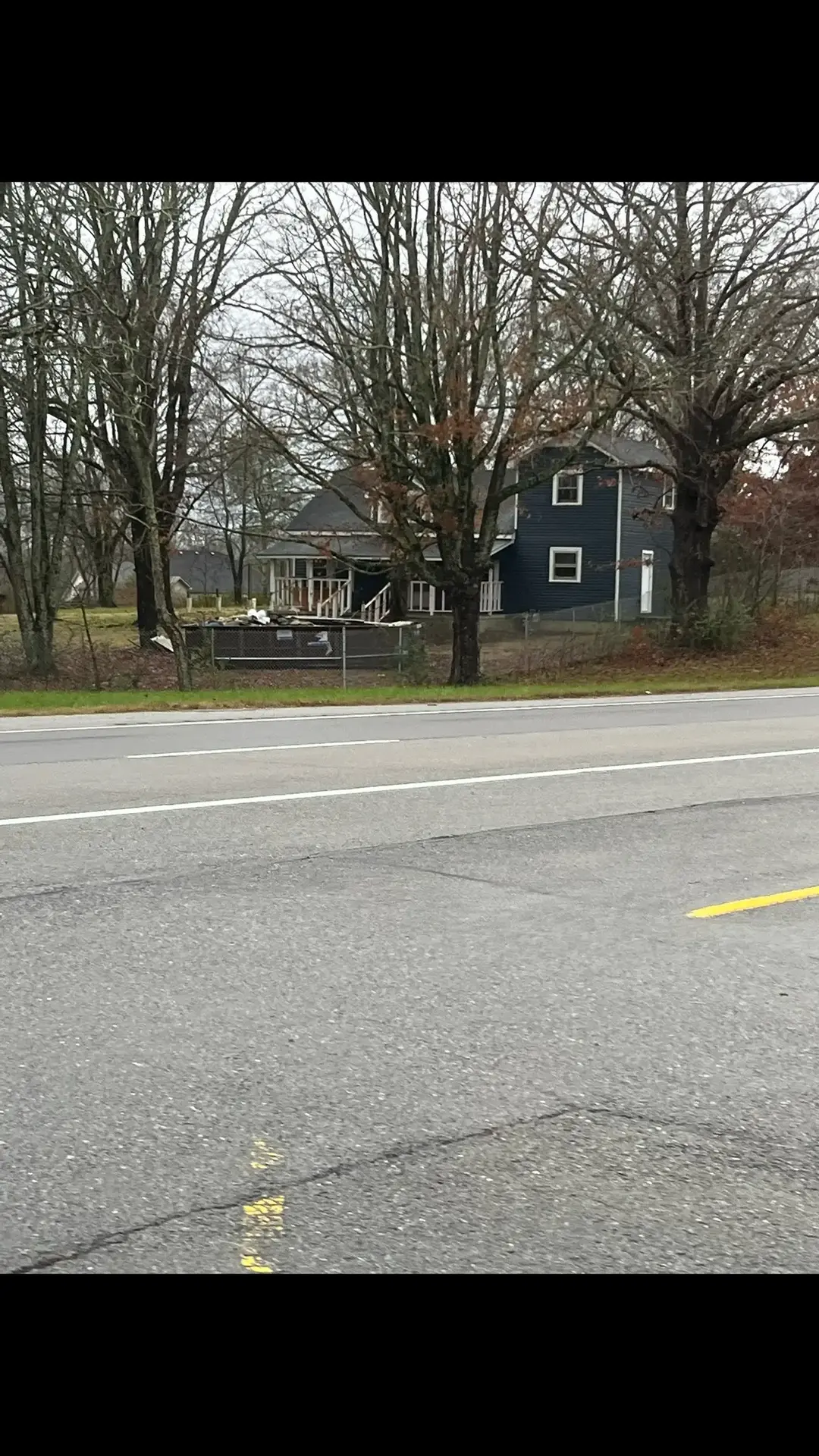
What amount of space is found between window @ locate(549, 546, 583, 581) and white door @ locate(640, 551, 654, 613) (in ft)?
7.68

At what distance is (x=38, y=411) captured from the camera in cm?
3186

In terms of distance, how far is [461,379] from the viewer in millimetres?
27266

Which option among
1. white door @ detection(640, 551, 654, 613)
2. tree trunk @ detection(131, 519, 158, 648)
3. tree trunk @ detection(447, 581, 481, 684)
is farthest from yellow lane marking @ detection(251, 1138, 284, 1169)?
white door @ detection(640, 551, 654, 613)

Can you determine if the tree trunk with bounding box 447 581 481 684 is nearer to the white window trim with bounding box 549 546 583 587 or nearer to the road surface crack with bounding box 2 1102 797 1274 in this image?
the white window trim with bounding box 549 546 583 587

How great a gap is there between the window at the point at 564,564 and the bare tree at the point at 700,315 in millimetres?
15772

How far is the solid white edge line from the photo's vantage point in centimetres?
1382

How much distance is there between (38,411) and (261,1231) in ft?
99.7

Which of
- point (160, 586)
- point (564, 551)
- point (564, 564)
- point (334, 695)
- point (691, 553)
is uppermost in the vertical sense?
point (564, 551)

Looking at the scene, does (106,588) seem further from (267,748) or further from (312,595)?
(267,748)

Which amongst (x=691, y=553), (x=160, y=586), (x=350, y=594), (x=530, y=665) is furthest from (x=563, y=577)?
(x=160, y=586)
